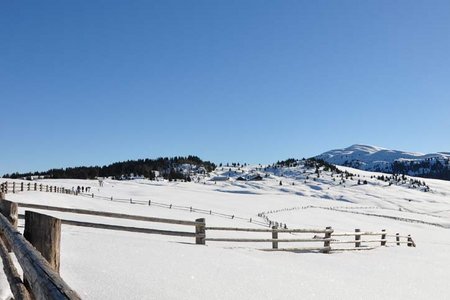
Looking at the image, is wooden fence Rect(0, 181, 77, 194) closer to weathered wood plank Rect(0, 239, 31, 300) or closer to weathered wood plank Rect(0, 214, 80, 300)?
weathered wood plank Rect(0, 239, 31, 300)

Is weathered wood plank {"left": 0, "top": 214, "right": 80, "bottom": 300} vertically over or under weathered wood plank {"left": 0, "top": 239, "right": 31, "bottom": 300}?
over

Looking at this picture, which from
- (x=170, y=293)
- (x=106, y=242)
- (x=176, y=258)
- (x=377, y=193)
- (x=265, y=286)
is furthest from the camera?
(x=377, y=193)

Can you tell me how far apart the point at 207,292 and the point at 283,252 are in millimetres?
9042

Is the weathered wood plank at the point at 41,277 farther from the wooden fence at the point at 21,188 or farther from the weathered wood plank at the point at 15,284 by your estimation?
the wooden fence at the point at 21,188

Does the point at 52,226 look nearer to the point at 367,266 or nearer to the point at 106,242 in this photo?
the point at 106,242

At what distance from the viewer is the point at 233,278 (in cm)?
998

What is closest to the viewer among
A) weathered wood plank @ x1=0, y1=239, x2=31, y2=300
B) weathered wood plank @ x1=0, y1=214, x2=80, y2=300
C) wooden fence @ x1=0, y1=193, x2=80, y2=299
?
weathered wood plank @ x1=0, y1=214, x2=80, y2=300

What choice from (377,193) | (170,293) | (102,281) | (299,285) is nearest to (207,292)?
(170,293)

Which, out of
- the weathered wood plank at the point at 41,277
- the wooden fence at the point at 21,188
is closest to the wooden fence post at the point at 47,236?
the weathered wood plank at the point at 41,277

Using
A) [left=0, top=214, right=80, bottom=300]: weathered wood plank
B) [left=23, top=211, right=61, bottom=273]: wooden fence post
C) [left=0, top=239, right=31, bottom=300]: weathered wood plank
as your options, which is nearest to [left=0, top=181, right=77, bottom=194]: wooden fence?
[left=0, top=239, right=31, bottom=300]: weathered wood plank

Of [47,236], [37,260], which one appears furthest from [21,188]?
[37,260]

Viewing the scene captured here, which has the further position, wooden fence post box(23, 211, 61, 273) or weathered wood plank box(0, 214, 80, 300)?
wooden fence post box(23, 211, 61, 273)

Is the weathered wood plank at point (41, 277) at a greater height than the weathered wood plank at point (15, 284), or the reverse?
the weathered wood plank at point (41, 277)

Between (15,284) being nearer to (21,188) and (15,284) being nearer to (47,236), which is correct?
(47,236)
